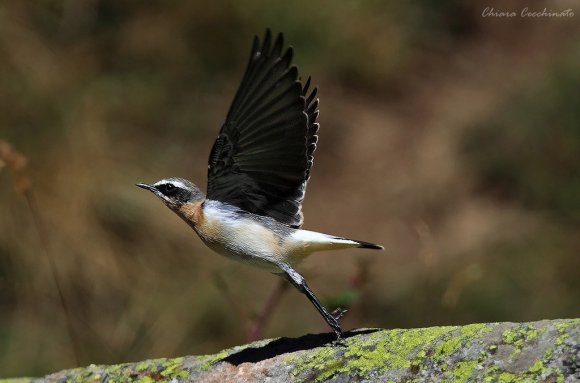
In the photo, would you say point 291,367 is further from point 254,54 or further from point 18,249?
point 18,249

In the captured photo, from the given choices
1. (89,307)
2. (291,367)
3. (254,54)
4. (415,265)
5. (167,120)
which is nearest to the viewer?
(291,367)

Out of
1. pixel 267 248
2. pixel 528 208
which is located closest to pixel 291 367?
pixel 267 248

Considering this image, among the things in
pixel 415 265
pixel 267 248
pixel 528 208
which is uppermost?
pixel 528 208

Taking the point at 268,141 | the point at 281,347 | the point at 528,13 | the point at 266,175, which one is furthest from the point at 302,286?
the point at 528,13

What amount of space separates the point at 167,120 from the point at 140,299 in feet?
9.98

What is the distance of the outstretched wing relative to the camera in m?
4.25

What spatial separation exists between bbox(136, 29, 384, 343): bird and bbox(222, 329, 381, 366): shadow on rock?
4.3 inches

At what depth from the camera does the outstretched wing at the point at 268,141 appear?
4.25 m

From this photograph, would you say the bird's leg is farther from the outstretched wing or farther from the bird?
the outstretched wing

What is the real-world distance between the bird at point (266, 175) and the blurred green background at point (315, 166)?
313 cm

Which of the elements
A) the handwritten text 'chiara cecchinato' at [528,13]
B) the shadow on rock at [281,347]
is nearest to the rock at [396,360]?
the shadow on rock at [281,347]

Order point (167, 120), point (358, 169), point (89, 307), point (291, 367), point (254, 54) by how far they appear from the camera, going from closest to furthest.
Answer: point (291, 367) → point (254, 54) → point (89, 307) → point (167, 120) → point (358, 169)

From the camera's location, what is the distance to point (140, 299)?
945cm

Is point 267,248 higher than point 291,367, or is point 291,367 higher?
point 267,248
